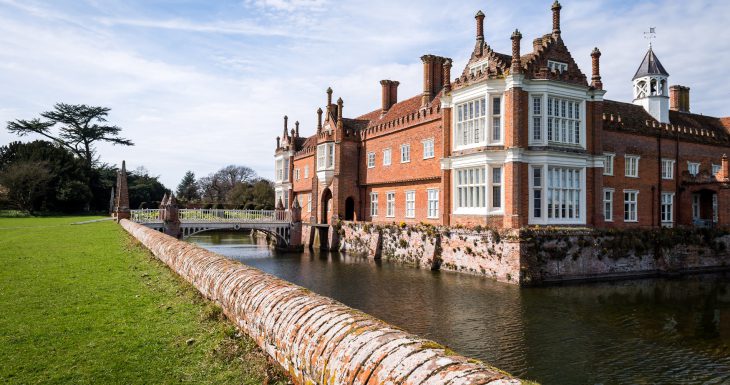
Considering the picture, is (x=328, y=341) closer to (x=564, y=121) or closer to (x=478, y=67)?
(x=564, y=121)

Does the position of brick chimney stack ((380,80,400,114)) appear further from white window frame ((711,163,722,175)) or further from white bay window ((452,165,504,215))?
white window frame ((711,163,722,175))

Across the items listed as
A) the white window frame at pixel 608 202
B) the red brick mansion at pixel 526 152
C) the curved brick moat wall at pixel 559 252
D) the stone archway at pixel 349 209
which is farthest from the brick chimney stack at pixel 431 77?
the white window frame at pixel 608 202

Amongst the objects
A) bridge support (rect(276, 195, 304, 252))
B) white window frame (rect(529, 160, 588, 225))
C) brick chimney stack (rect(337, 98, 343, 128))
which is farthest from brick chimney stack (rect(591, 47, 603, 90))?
bridge support (rect(276, 195, 304, 252))

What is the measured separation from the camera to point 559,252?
66.2 ft

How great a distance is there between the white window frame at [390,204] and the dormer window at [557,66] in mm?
13127

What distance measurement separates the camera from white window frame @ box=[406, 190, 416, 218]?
30.0 m

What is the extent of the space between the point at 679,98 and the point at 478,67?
76.6 feet

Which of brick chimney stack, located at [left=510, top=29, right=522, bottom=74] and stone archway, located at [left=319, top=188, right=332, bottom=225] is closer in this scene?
brick chimney stack, located at [left=510, top=29, right=522, bottom=74]

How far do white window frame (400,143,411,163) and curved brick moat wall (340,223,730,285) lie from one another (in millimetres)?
5225

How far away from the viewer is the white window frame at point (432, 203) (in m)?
27.6

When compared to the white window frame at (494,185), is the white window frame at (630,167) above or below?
above

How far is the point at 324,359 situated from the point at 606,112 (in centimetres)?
2952

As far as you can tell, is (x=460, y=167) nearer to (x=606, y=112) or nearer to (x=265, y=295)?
(x=606, y=112)

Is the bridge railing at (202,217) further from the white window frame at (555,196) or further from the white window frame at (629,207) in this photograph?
the white window frame at (629,207)
